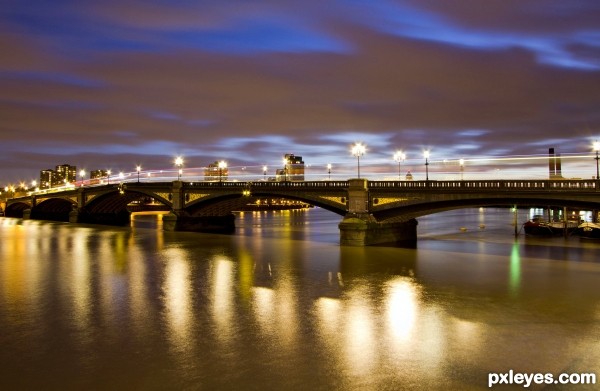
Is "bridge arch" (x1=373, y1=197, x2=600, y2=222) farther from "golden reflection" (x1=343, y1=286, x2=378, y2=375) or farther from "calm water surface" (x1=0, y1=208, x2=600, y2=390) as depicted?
"golden reflection" (x1=343, y1=286, x2=378, y2=375)

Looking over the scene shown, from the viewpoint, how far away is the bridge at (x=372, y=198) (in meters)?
37.7

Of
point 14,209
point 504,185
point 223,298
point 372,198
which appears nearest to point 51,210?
point 14,209

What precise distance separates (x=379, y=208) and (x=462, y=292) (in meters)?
22.1

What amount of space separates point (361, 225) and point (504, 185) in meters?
12.1

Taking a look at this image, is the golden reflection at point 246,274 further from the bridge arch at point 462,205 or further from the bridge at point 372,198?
the bridge arch at point 462,205

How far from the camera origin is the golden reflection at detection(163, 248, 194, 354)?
15016 mm

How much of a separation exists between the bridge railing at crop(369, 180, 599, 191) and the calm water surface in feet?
20.1

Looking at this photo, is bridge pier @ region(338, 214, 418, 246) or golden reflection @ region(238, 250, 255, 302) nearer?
golden reflection @ region(238, 250, 255, 302)

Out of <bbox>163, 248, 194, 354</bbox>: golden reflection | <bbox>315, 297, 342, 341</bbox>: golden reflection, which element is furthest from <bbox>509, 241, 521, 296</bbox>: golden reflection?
<bbox>163, 248, 194, 354</bbox>: golden reflection

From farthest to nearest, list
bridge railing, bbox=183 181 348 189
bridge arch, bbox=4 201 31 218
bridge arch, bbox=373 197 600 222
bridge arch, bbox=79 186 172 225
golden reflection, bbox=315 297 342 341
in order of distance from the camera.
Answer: bridge arch, bbox=4 201 31 218
bridge arch, bbox=79 186 172 225
bridge railing, bbox=183 181 348 189
bridge arch, bbox=373 197 600 222
golden reflection, bbox=315 297 342 341

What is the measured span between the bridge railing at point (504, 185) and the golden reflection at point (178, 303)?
67.5 ft

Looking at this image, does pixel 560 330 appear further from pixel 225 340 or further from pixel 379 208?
pixel 379 208

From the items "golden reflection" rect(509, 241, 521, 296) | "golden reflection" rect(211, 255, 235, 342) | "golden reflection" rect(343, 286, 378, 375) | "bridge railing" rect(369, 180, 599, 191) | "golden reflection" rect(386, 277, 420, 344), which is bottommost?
"golden reflection" rect(509, 241, 521, 296)

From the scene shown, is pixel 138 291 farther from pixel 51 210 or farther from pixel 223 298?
pixel 51 210
